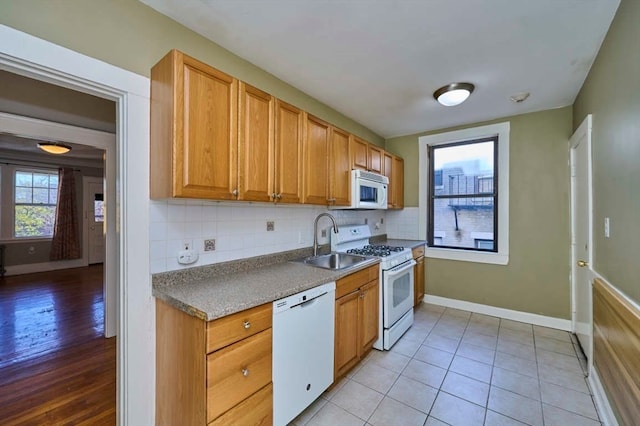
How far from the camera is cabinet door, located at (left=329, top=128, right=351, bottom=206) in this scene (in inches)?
100

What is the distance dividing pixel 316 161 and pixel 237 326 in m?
1.49

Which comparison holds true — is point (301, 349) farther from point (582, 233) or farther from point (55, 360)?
point (582, 233)

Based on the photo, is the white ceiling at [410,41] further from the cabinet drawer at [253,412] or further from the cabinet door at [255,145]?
the cabinet drawer at [253,412]

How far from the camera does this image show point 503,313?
3.33 meters

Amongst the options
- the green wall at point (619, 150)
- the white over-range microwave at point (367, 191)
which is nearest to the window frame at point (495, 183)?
the white over-range microwave at point (367, 191)

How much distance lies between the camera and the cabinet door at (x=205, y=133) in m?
1.43

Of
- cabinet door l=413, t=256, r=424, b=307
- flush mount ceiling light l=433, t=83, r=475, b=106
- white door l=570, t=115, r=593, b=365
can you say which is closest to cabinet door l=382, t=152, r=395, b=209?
cabinet door l=413, t=256, r=424, b=307

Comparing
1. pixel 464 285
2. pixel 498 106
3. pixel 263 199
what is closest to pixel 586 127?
pixel 498 106

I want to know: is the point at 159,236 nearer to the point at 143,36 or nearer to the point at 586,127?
the point at 143,36

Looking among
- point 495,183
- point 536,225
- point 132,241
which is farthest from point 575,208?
point 132,241

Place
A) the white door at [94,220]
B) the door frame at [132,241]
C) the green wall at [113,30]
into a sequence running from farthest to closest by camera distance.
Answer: the white door at [94,220]
the door frame at [132,241]
the green wall at [113,30]

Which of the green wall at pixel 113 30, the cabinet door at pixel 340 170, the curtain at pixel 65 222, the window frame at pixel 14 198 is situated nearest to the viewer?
the green wall at pixel 113 30

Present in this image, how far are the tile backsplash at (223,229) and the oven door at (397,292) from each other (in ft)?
2.72

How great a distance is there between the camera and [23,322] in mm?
3211
